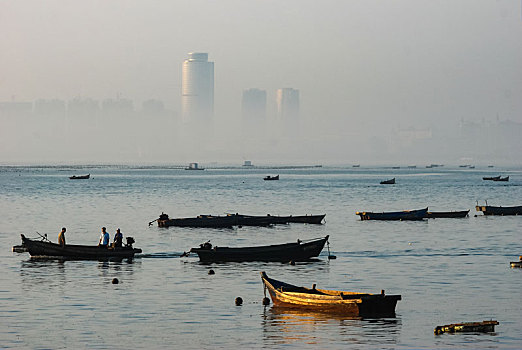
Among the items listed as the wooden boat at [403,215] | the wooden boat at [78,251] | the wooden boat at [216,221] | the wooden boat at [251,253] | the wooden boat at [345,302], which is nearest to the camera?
the wooden boat at [345,302]

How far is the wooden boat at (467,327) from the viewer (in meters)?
31.0

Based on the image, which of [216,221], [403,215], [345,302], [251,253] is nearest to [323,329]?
[345,302]

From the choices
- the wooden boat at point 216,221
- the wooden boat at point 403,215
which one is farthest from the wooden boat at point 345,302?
the wooden boat at point 403,215

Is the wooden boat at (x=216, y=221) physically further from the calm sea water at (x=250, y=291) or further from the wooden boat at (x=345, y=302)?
the wooden boat at (x=345, y=302)

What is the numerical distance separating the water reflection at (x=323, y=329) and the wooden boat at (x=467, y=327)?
1.63m

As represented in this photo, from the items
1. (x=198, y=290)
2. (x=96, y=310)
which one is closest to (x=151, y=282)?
(x=198, y=290)

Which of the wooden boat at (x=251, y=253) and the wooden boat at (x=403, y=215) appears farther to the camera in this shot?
the wooden boat at (x=403, y=215)

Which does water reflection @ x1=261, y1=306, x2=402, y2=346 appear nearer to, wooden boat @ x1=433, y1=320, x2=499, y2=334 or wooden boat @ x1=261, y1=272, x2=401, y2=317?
wooden boat @ x1=261, y1=272, x2=401, y2=317

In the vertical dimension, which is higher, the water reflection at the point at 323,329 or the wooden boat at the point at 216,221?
the wooden boat at the point at 216,221

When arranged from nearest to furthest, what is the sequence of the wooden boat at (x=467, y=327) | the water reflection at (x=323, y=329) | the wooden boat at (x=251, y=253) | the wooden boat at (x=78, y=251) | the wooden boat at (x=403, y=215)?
the water reflection at (x=323, y=329) → the wooden boat at (x=467, y=327) → the wooden boat at (x=251, y=253) → the wooden boat at (x=78, y=251) → the wooden boat at (x=403, y=215)

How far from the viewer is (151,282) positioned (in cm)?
4556

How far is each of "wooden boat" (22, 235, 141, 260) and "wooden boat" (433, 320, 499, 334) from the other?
27328 mm

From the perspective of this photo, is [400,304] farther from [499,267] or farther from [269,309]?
[499,267]

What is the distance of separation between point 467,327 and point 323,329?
17.4 feet
